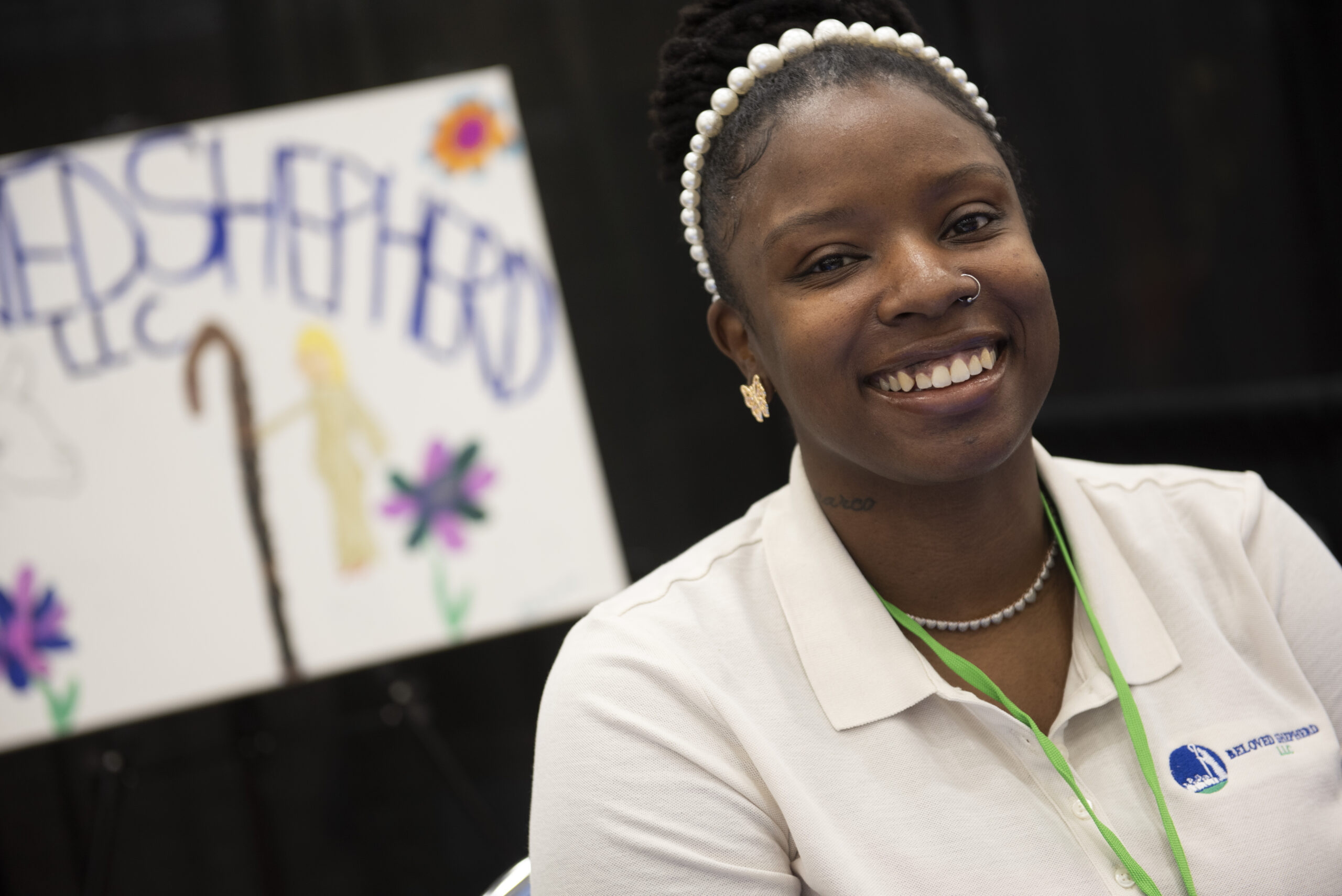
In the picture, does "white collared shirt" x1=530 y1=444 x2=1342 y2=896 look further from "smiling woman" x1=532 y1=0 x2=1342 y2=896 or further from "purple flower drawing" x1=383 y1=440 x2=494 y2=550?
"purple flower drawing" x1=383 y1=440 x2=494 y2=550

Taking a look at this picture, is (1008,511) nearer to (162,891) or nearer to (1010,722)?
(1010,722)

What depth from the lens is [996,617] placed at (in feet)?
3.88

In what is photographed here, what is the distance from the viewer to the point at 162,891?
2832mm

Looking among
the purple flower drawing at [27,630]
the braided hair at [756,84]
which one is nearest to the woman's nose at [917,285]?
the braided hair at [756,84]

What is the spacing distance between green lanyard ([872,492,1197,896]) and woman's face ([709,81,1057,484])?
7.4 inches

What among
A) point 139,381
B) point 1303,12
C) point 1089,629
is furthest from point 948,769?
point 1303,12

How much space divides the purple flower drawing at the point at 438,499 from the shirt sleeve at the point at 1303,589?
6.09 feet

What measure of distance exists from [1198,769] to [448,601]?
1933 mm

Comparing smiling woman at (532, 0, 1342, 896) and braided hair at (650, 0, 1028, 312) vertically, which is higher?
braided hair at (650, 0, 1028, 312)

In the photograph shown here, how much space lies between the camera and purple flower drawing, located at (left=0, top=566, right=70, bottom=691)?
2.54m

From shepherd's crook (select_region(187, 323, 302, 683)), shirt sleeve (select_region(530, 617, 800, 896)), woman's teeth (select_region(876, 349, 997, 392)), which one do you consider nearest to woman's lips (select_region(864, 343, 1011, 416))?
woman's teeth (select_region(876, 349, 997, 392))

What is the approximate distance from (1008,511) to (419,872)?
2.27m

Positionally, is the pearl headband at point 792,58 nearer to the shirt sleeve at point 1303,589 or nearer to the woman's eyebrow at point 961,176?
the woman's eyebrow at point 961,176

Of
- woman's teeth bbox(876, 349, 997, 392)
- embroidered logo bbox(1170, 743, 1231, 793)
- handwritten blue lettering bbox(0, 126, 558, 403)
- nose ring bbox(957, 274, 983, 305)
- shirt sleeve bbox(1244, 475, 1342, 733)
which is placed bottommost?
embroidered logo bbox(1170, 743, 1231, 793)
